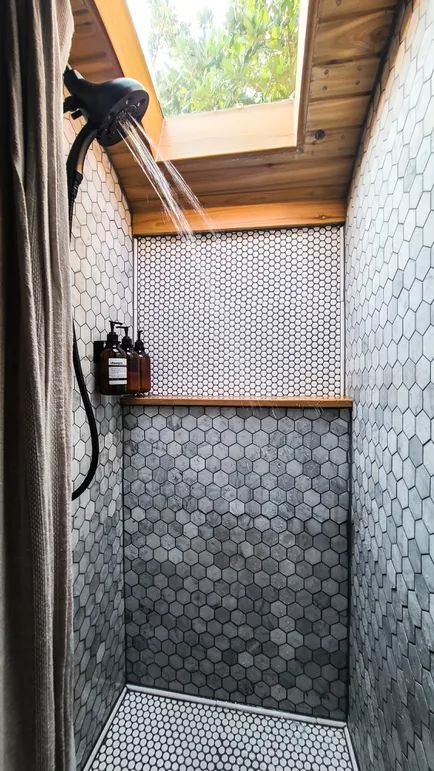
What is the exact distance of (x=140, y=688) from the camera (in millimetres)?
1348

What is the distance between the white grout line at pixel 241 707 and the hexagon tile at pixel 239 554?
0.02m

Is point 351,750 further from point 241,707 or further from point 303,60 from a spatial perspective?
point 303,60

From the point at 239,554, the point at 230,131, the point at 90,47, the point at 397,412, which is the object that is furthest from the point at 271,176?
the point at 239,554

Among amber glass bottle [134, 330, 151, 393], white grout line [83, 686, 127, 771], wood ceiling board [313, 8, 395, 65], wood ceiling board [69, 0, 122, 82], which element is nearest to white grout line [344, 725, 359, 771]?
white grout line [83, 686, 127, 771]

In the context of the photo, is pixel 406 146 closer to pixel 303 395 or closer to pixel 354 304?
pixel 354 304

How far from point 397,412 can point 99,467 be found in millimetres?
932

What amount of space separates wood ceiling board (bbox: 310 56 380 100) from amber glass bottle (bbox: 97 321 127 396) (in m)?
0.89

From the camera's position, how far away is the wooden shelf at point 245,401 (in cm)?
121

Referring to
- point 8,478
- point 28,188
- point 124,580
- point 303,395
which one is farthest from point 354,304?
point 124,580

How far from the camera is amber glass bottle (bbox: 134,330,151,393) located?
131 cm

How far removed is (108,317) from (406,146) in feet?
3.14

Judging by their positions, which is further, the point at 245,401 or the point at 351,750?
the point at 245,401

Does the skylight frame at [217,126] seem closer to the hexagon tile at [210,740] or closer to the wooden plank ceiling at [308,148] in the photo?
the wooden plank ceiling at [308,148]

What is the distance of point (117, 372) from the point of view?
113 centimetres
